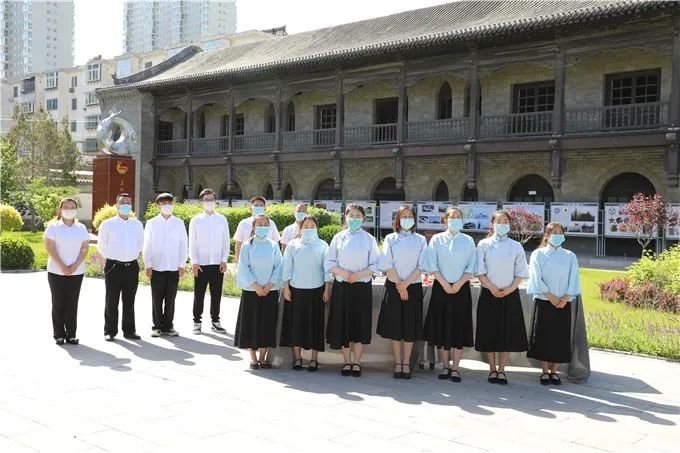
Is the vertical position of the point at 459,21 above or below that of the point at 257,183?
above

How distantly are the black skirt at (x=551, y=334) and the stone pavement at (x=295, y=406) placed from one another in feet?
1.07

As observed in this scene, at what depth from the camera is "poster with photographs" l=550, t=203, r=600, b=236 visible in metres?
22.2

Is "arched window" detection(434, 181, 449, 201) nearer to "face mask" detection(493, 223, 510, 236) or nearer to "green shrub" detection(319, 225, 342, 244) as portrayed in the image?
"green shrub" detection(319, 225, 342, 244)

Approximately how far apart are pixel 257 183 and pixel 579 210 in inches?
659

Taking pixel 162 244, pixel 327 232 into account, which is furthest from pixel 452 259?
pixel 327 232

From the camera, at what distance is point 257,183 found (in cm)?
3372

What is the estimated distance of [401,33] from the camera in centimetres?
2847

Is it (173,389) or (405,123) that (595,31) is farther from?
(173,389)

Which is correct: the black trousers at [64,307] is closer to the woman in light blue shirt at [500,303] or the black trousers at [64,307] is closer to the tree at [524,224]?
the woman in light blue shirt at [500,303]

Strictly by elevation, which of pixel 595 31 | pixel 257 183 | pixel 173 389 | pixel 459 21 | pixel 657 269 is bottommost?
pixel 173 389

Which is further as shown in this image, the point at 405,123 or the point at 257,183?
the point at 257,183

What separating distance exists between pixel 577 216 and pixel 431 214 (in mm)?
5617

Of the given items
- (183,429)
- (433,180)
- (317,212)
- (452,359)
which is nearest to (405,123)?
(433,180)

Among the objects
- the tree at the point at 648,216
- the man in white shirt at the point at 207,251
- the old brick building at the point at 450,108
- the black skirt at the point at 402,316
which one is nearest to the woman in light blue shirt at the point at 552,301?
the black skirt at the point at 402,316
